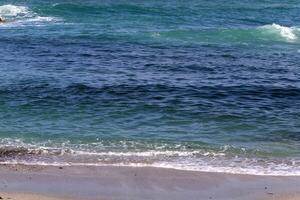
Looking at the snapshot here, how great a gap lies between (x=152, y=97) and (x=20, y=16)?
2810cm

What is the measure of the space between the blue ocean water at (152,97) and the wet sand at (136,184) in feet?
1.78

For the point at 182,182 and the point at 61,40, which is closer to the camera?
the point at 182,182

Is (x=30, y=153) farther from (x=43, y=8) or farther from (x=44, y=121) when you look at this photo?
(x=43, y=8)

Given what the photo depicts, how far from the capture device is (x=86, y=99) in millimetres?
19000

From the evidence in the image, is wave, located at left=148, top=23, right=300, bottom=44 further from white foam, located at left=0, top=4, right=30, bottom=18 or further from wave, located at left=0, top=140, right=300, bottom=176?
wave, located at left=0, top=140, right=300, bottom=176

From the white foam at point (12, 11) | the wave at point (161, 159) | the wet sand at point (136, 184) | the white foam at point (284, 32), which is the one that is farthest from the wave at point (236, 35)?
the wet sand at point (136, 184)

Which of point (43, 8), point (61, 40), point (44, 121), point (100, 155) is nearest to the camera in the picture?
point (100, 155)

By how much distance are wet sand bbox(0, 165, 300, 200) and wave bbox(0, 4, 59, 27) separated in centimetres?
2720

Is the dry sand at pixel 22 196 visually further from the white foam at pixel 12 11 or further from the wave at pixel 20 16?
the white foam at pixel 12 11

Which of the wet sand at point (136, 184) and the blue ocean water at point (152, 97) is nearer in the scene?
the wet sand at point (136, 184)

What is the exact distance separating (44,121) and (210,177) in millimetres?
5933

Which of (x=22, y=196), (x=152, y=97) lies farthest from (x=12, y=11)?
(x=22, y=196)

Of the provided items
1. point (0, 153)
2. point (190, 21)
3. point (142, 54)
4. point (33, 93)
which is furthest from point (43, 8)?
point (0, 153)

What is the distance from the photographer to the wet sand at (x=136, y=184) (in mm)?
11609
